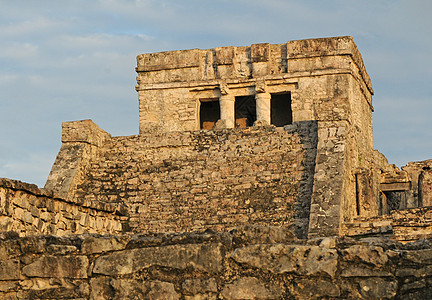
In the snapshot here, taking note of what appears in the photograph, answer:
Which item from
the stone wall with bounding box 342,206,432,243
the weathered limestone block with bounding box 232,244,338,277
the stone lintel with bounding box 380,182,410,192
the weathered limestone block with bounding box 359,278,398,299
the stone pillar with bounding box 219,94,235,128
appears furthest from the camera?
the stone pillar with bounding box 219,94,235,128

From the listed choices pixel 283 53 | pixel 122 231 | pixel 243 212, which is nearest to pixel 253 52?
pixel 283 53

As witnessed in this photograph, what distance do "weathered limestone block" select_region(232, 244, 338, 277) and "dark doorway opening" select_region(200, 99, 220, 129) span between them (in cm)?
1796

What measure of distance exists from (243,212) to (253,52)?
8.23 m

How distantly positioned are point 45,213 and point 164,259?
3381mm

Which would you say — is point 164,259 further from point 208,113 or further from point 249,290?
point 208,113

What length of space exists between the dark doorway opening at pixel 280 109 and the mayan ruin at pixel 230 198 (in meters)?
0.05

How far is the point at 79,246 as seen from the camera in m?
4.58

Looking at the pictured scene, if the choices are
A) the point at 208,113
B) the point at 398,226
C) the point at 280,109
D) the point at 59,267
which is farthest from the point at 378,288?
the point at 208,113

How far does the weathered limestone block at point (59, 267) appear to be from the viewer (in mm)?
4508

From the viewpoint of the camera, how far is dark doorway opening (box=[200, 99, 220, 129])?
22.2 metres

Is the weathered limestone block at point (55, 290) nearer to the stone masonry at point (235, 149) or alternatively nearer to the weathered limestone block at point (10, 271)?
the weathered limestone block at point (10, 271)

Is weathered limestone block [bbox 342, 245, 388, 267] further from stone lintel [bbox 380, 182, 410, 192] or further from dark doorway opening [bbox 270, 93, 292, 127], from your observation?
dark doorway opening [bbox 270, 93, 292, 127]

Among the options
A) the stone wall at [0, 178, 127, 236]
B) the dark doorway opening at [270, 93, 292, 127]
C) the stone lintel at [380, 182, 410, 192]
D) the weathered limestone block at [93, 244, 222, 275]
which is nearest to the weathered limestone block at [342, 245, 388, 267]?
the weathered limestone block at [93, 244, 222, 275]

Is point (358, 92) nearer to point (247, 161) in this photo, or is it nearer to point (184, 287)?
point (247, 161)
